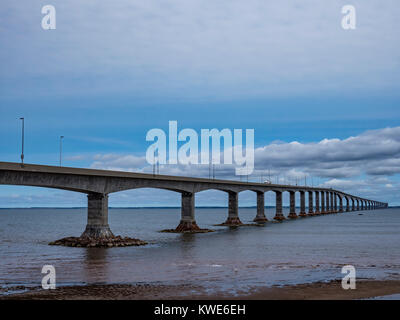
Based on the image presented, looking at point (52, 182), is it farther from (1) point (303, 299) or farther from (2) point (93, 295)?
(1) point (303, 299)

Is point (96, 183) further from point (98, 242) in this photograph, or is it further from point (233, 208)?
point (233, 208)

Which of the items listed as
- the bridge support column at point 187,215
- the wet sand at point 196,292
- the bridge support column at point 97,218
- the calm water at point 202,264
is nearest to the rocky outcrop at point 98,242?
the bridge support column at point 97,218

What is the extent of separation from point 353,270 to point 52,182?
32504 mm

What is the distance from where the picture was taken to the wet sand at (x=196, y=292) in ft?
73.6

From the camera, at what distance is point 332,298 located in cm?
2188

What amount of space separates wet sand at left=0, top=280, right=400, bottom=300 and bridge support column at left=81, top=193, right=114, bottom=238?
2862 centimetres

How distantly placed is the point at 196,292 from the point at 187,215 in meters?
55.9

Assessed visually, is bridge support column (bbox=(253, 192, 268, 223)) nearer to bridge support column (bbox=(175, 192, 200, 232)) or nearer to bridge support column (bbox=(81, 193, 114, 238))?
bridge support column (bbox=(175, 192, 200, 232))

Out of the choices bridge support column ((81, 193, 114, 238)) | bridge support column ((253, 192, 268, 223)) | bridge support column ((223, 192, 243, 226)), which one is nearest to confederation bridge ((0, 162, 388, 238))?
bridge support column ((81, 193, 114, 238))

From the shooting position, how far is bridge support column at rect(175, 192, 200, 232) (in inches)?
3105

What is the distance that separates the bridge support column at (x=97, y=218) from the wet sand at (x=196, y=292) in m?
28.6

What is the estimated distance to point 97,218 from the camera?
54625 millimetres

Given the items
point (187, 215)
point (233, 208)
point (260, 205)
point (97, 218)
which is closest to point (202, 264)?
point (97, 218)
